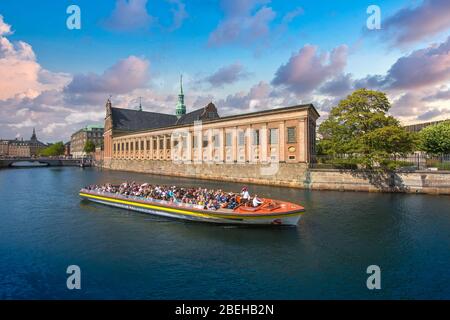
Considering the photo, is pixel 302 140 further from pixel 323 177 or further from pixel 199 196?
pixel 199 196

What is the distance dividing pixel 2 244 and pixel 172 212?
41.1 ft

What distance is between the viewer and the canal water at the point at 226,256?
1306cm

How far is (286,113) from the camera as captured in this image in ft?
168

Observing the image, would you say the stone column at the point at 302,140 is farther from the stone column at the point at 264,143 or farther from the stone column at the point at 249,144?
the stone column at the point at 249,144

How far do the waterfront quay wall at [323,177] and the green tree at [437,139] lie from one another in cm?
1934

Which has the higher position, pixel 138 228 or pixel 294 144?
pixel 294 144

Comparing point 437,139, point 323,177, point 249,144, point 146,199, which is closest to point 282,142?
point 249,144

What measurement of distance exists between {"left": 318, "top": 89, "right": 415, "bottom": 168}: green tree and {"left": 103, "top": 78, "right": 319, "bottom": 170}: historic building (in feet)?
15.2

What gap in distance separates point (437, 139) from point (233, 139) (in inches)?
1625

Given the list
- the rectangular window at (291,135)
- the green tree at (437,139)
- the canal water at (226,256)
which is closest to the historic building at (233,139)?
the rectangular window at (291,135)

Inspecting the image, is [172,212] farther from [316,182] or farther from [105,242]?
[316,182]

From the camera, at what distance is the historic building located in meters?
50.0

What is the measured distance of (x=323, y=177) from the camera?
45406 millimetres
